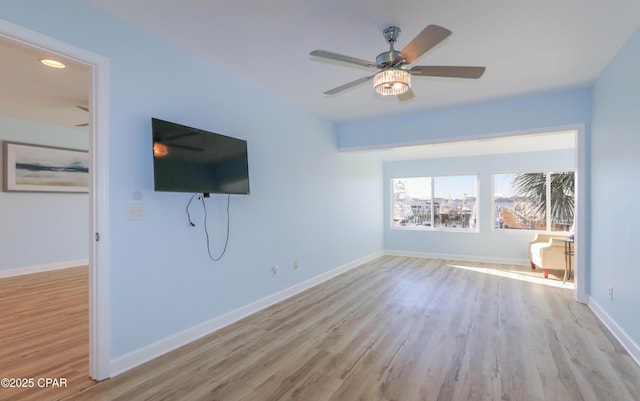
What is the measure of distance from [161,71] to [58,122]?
398 centimetres

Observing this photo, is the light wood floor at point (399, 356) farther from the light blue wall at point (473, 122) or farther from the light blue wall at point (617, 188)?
the light blue wall at point (473, 122)

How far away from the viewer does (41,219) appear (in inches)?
198

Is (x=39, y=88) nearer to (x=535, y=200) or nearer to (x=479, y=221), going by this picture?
(x=479, y=221)

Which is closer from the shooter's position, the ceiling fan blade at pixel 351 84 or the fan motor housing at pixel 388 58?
the fan motor housing at pixel 388 58

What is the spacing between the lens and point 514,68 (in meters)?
2.97

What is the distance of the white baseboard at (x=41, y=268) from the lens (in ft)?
15.1

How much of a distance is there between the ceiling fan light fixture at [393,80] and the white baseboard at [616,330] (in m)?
2.64

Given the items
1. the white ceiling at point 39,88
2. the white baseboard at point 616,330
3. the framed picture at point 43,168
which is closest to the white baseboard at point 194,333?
the white ceiling at point 39,88

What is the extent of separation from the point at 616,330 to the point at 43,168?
790cm

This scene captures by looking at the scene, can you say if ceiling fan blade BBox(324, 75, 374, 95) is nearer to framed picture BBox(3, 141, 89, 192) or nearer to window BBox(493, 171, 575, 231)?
window BBox(493, 171, 575, 231)

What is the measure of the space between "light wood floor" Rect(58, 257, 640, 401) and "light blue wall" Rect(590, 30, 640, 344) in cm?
44

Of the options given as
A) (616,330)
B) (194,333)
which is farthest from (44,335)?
(616,330)

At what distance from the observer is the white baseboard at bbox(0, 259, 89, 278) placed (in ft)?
15.1

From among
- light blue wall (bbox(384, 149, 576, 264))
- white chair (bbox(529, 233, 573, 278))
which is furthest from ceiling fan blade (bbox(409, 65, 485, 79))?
light blue wall (bbox(384, 149, 576, 264))
